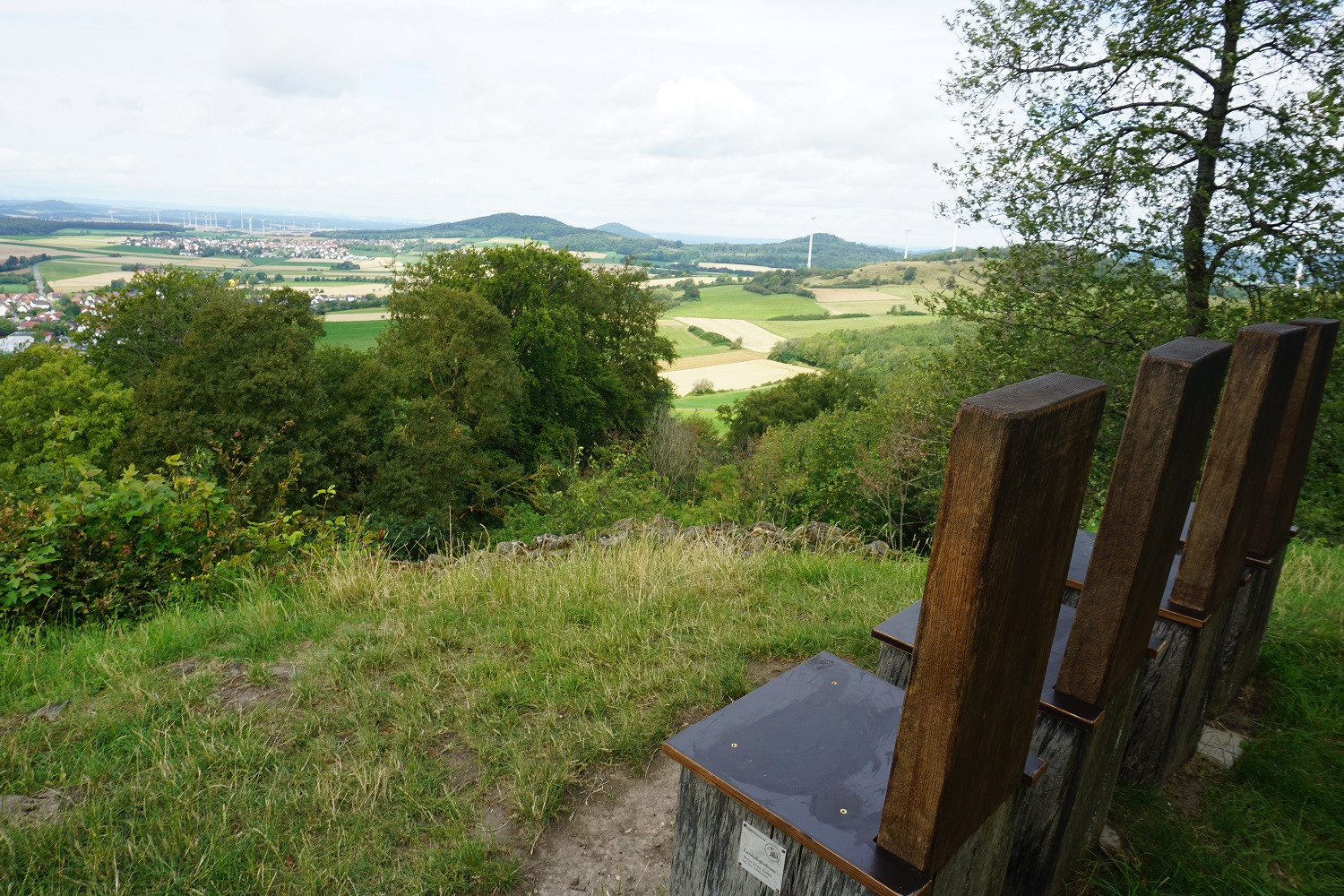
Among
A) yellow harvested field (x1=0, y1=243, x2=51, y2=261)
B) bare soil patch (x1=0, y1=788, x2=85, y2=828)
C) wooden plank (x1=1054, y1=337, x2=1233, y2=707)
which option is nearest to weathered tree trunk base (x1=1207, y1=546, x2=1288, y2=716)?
wooden plank (x1=1054, y1=337, x2=1233, y2=707)

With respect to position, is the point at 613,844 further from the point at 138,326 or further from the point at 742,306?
the point at 742,306

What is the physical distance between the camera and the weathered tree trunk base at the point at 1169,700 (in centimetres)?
263

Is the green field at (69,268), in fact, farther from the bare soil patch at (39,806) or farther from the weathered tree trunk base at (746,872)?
the weathered tree trunk base at (746,872)

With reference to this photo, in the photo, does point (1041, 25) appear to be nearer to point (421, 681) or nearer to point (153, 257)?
point (421, 681)

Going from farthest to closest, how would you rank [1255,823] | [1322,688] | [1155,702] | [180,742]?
[1322,688] < [180,742] < [1155,702] < [1255,823]

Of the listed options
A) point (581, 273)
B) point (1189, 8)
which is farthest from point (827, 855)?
point (581, 273)

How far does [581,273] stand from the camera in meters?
32.4

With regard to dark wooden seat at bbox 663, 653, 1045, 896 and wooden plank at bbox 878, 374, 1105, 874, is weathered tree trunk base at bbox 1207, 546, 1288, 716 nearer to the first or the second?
dark wooden seat at bbox 663, 653, 1045, 896

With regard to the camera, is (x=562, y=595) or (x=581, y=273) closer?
(x=562, y=595)

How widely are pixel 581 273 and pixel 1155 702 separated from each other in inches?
1243

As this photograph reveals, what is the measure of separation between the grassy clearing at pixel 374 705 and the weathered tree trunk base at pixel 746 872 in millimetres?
865

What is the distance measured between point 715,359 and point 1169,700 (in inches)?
2082

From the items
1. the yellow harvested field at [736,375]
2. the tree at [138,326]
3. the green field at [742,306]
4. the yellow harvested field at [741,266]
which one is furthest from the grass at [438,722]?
the yellow harvested field at [741,266]

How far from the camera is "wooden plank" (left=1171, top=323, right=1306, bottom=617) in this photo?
2430 millimetres
